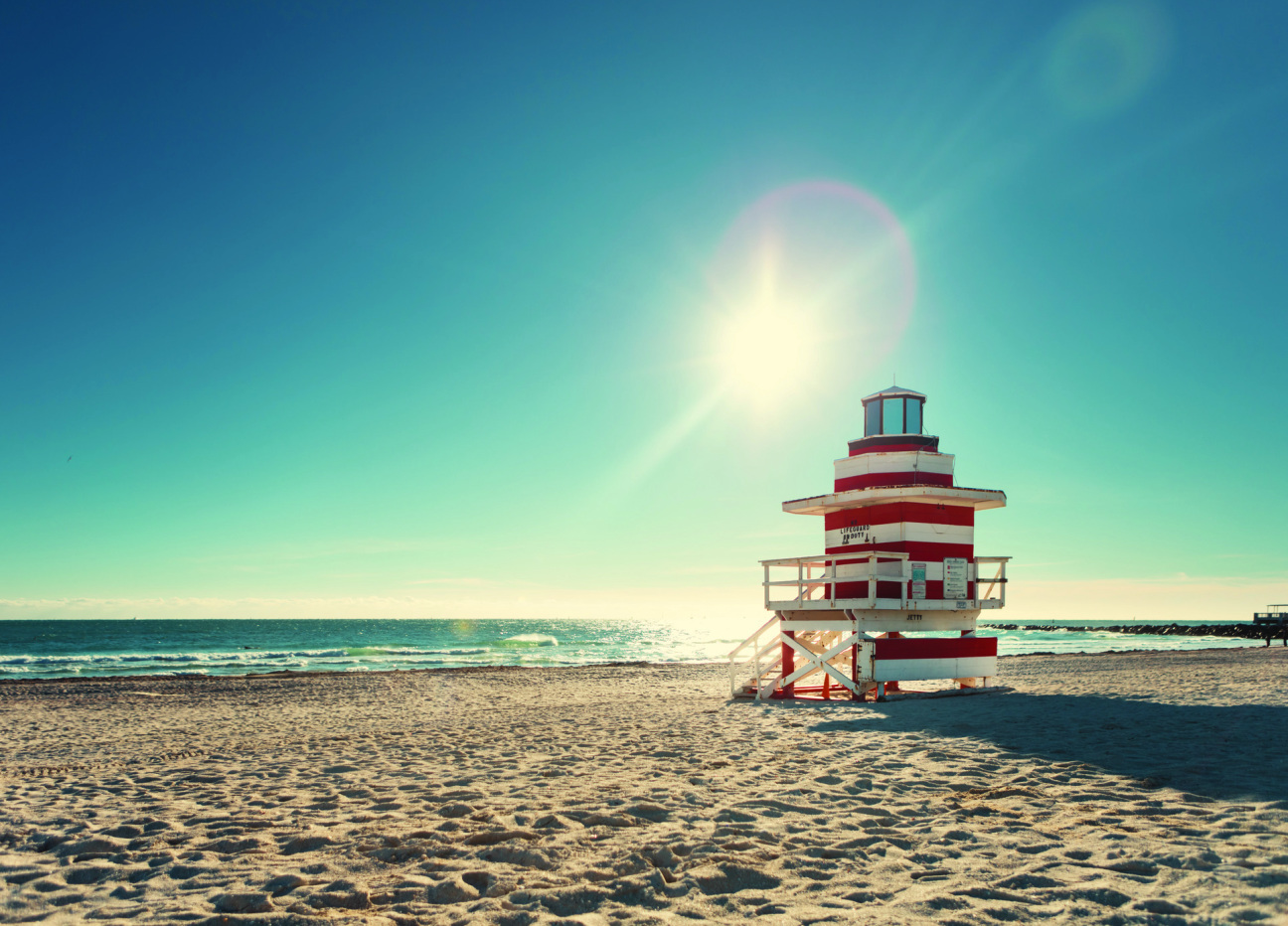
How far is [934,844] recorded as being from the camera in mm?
4941

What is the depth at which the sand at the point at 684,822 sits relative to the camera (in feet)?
13.5

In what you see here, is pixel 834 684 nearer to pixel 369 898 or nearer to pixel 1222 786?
pixel 1222 786

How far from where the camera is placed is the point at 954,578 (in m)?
14.1

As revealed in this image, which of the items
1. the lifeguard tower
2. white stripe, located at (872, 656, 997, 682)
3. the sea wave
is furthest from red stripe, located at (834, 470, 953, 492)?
the sea wave

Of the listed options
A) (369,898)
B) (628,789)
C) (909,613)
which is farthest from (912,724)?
(369,898)

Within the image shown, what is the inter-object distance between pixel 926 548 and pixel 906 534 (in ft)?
1.61

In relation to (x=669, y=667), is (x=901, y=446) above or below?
above

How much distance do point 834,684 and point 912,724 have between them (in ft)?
21.5

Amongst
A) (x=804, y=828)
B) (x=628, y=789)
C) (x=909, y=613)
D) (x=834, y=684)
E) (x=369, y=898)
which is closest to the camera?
(x=369, y=898)

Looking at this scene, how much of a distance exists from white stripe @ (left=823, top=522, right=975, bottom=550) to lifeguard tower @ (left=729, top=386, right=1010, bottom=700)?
2cm

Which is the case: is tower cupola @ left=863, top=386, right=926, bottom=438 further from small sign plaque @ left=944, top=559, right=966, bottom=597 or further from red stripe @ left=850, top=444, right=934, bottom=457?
small sign plaque @ left=944, top=559, right=966, bottom=597

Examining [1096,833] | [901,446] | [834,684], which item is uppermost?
[901,446]

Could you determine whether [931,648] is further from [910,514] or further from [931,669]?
[910,514]

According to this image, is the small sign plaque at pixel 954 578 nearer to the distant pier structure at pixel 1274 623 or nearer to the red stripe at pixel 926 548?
the red stripe at pixel 926 548
